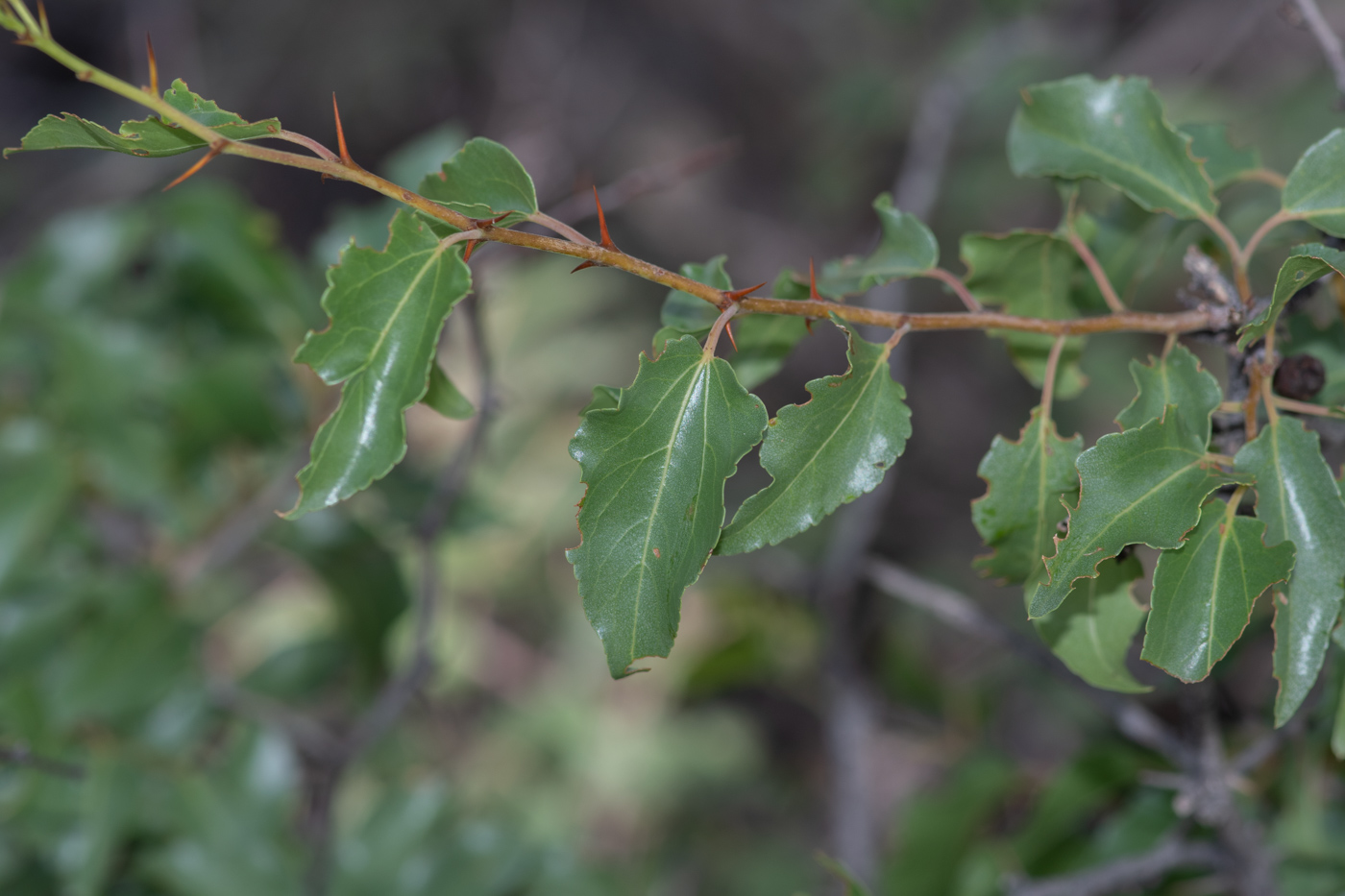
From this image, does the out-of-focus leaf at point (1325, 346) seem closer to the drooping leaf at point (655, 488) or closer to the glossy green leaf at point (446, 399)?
the drooping leaf at point (655, 488)

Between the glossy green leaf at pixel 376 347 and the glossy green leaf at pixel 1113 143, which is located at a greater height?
the glossy green leaf at pixel 1113 143

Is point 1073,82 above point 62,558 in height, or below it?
above

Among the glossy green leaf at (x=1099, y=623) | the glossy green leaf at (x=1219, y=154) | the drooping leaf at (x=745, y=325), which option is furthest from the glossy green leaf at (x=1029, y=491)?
the glossy green leaf at (x=1219, y=154)

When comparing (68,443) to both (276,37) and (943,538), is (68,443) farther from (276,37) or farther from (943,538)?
(276,37)

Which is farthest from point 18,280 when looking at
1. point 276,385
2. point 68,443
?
point 276,385

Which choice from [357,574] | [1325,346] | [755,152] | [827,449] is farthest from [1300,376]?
[755,152]

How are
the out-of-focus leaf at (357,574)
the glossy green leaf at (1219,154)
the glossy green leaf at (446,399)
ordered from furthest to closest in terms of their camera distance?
the out-of-focus leaf at (357,574) → the glossy green leaf at (1219,154) → the glossy green leaf at (446,399)

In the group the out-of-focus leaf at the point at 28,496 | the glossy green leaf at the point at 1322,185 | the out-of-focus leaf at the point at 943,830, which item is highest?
the glossy green leaf at the point at 1322,185
